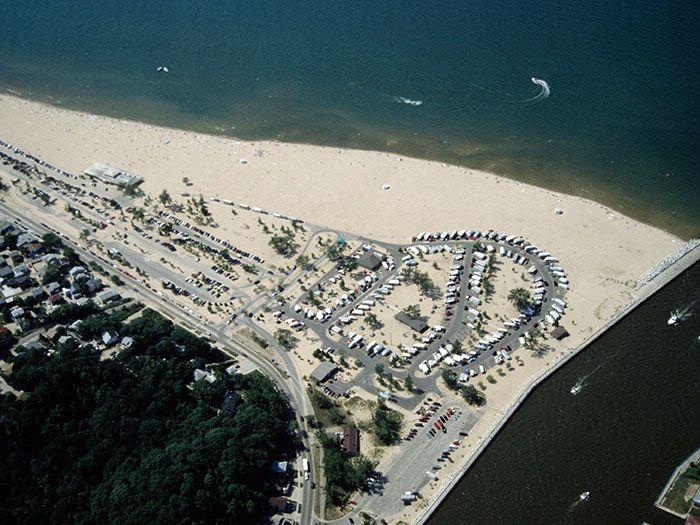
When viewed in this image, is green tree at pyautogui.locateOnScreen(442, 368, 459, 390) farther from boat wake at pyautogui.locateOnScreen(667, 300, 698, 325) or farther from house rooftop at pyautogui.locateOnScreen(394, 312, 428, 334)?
boat wake at pyautogui.locateOnScreen(667, 300, 698, 325)

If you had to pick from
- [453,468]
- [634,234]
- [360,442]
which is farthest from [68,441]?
[634,234]

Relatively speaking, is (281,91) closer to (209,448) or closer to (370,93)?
(370,93)

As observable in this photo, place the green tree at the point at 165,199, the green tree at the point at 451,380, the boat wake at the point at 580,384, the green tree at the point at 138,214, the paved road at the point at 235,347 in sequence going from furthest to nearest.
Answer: the green tree at the point at 165,199, the green tree at the point at 138,214, the boat wake at the point at 580,384, the green tree at the point at 451,380, the paved road at the point at 235,347

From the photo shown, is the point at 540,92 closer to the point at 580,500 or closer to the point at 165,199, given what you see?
the point at 165,199

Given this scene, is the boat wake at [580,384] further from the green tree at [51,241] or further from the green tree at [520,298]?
the green tree at [51,241]

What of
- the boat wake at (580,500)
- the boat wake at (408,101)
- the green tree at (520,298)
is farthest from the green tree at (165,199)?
the boat wake at (580,500)

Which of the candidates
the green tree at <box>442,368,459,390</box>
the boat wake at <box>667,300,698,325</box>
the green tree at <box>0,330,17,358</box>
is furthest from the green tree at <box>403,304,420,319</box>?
the green tree at <box>0,330,17,358</box>
